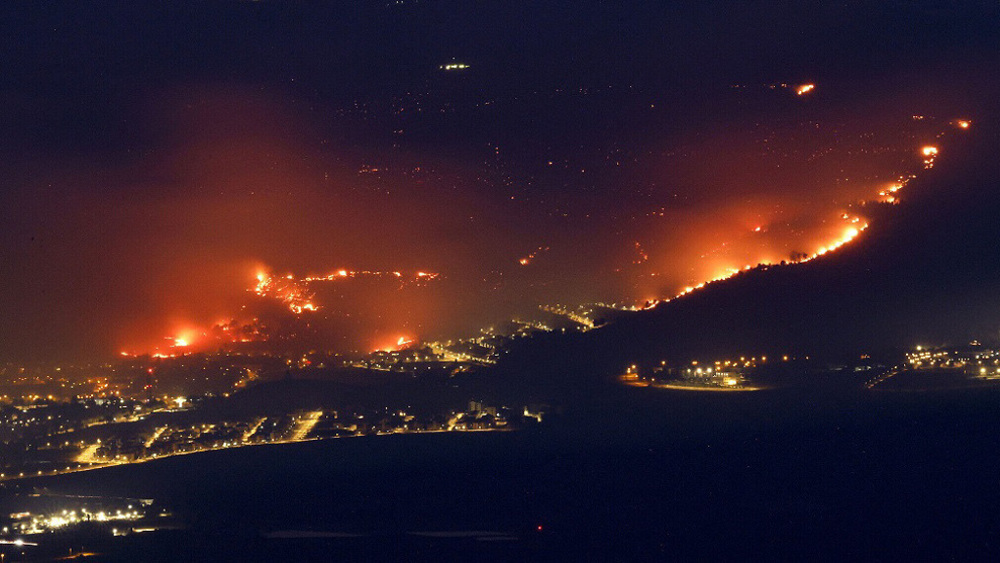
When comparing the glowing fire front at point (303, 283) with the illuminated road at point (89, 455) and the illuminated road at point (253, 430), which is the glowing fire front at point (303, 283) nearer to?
the illuminated road at point (89, 455)

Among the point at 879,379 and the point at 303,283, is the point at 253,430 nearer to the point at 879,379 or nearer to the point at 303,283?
the point at 879,379

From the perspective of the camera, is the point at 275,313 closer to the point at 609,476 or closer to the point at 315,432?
the point at 315,432

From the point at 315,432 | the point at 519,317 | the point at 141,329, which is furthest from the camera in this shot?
the point at 141,329

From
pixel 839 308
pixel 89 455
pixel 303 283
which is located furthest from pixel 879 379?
pixel 303 283

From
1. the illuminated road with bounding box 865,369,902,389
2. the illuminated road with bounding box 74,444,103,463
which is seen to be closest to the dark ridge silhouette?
the illuminated road with bounding box 865,369,902,389

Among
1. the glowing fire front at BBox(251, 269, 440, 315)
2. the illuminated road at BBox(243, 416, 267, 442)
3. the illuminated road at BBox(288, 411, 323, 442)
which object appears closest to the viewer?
the illuminated road at BBox(288, 411, 323, 442)

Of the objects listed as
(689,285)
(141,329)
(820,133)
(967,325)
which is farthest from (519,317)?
(141,329)

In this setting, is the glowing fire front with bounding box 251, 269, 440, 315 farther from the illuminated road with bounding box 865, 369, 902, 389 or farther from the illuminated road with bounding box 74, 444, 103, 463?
the illuminated road with bounding box 865, 369, 902, 389

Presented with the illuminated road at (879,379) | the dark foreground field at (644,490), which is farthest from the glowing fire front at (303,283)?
the illuminated road at (879,379)
